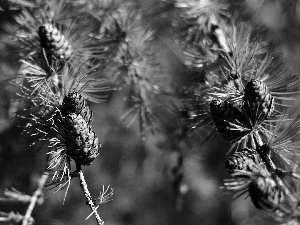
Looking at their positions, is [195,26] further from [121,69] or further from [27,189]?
[27,189]

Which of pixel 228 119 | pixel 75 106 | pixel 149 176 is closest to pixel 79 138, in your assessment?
pixel 75 106

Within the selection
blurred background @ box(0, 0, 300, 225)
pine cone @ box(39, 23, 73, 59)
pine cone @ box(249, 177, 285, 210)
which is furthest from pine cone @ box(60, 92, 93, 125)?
blurred background @ box(0, 0, 300, 225)

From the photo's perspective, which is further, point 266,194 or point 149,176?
point 149,176

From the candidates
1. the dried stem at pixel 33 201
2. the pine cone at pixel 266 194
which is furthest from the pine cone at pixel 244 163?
the dried stem at pixel 33 201

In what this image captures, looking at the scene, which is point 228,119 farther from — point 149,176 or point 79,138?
point 149,176

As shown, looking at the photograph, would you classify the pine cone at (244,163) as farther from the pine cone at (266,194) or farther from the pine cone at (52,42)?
the pine cone at (52,42)

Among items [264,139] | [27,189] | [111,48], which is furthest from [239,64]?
[27,189]

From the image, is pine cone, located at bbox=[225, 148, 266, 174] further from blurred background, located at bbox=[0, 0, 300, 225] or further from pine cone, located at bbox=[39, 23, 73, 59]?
blurred background, located at bbox=[0, 0, 300, 225]
